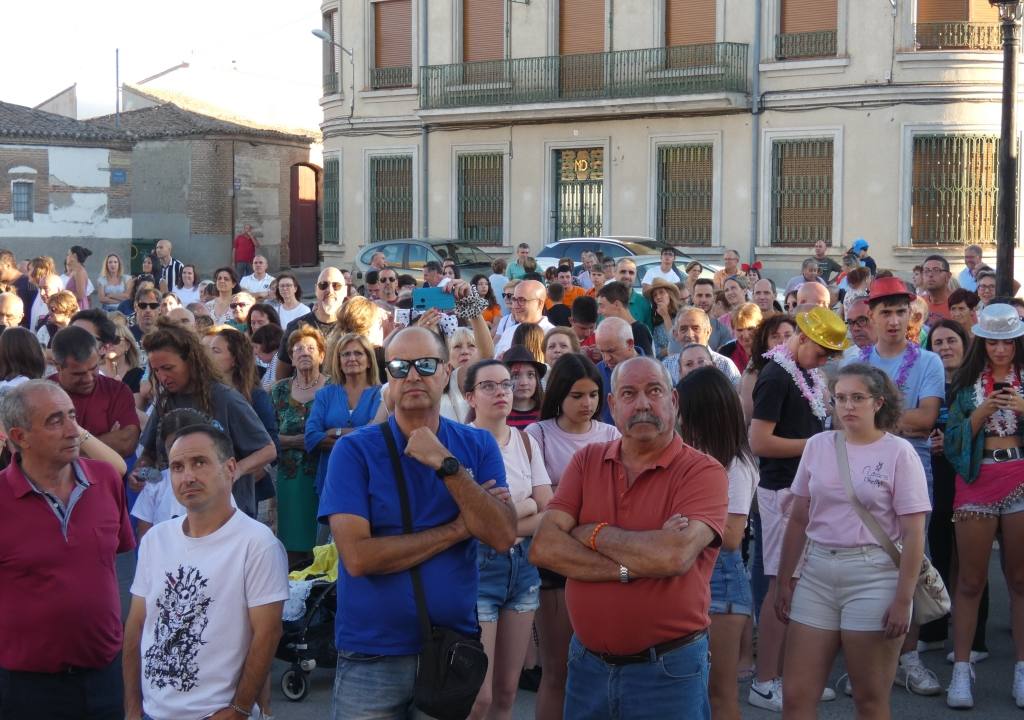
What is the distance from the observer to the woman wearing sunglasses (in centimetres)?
572

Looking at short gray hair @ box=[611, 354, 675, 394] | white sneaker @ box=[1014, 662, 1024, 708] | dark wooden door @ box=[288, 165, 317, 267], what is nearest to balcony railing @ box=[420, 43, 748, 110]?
dark wooden door @ box=[288, 165, 317, 267]

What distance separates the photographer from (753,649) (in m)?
7.64

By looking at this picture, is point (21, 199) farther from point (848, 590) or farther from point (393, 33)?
point (848, 590)

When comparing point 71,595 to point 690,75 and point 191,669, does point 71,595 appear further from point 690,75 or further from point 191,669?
point 690,75

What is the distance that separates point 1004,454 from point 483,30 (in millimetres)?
25686

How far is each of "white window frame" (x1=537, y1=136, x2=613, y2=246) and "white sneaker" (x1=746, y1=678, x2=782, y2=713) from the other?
75.2 ft

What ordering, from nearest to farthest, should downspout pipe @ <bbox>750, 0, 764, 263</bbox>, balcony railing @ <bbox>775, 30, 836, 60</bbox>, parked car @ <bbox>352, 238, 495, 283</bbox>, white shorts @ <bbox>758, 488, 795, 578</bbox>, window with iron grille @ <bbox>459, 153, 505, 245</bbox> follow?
white shorts @ <bbox>758, 488, 795, 578</bbox>
parked car @ <bbox>352, 238, 495, 283</bbox>
balcony railing @ <bbox>775, 30, 836, 60</bbox>
downspout pipe @ <bbox>750, 0, 764, 263</bbox>
window with iron grille @ <bbox>459, 153, 505, 245</bbox>

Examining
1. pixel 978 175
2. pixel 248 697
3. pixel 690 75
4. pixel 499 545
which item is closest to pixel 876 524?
pixel 499 545

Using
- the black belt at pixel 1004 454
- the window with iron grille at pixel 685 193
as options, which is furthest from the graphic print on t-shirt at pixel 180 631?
the window with iron grille at pixel 685 193

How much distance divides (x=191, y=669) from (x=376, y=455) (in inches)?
38.1

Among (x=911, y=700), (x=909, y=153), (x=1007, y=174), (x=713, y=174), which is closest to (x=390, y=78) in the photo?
(x=713, y=174)

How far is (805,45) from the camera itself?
26.6 meters

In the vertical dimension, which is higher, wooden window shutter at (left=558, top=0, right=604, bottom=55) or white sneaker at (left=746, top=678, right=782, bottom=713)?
wooden window shutter at (left=558, top=0, right=604, bottom=55)

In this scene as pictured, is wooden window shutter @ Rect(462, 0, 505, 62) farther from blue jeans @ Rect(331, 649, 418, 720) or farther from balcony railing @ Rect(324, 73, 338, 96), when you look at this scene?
blue jeans @ Rect(331, 649, 418, 720)
